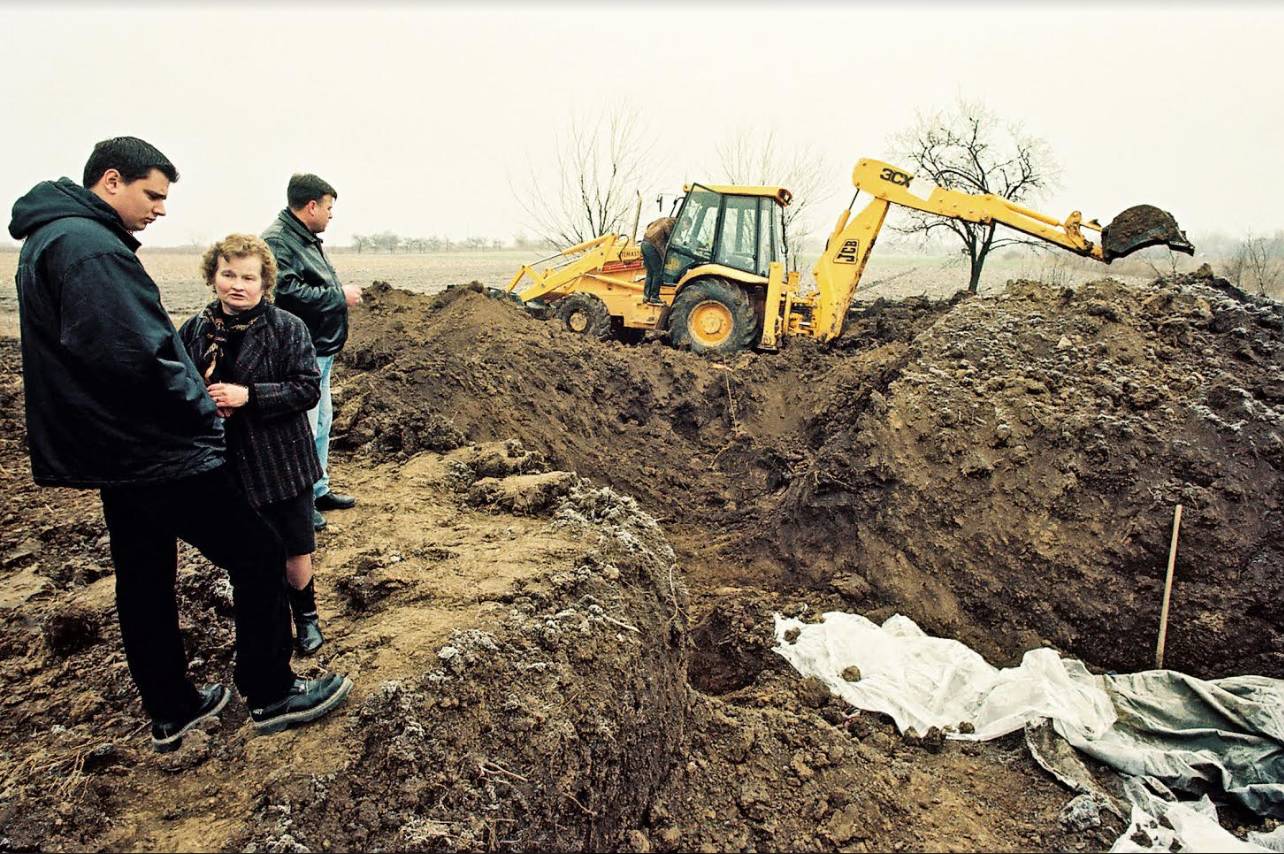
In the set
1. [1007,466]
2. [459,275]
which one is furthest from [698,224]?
[459,275]

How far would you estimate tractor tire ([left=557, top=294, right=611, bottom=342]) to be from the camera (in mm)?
11109

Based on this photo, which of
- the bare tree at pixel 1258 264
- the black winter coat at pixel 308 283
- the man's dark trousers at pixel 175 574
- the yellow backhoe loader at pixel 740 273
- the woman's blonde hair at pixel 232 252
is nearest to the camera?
the man's dark trousers at pixel 175 574

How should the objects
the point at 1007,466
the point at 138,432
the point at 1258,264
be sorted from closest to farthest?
1. the point at 138,432
2. the point at 1007,466
3. the point at 1258,264

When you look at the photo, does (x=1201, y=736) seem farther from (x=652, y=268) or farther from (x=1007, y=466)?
(x=652, y=268)

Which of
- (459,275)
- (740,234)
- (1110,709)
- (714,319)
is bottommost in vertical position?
(459,275)

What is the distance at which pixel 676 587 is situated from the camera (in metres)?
3.78

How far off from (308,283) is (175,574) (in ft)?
6.59

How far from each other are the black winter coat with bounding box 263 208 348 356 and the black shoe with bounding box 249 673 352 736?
195 centimetres

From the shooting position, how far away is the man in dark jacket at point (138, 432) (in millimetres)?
2039

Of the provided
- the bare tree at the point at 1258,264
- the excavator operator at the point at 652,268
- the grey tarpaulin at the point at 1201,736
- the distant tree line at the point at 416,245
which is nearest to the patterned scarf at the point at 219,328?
the grey tarpaulin at the point at 1201,736

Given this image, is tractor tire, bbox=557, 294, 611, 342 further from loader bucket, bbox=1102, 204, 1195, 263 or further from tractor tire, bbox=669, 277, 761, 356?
loader bucket, bbox=1102, 204, 1195, 263

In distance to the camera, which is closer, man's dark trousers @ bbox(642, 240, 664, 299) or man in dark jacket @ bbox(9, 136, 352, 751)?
man in dark jacket @ bbox(9, 136, 352, 751)

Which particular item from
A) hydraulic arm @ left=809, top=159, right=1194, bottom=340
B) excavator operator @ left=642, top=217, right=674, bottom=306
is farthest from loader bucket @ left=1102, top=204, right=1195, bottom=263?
excavator operator @ left=642, top=217, right=674, bottom=306

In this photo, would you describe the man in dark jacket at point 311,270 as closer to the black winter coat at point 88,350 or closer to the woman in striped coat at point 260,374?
the woman in striped coat at point 260,374
